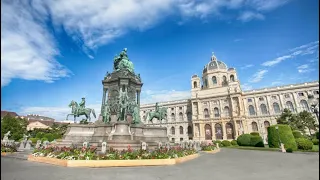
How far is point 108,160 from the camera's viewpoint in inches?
420

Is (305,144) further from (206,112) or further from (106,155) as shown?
(206,112)

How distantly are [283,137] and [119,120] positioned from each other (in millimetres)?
21523

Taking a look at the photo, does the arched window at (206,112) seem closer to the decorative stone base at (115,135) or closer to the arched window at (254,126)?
the arched window at (254,126)

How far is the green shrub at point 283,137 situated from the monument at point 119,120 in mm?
15642

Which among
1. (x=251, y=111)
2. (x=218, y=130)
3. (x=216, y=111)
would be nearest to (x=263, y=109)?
(x=251, y=111)

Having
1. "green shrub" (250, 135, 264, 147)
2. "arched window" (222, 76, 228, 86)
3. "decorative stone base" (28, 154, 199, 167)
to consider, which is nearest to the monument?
"decorative stone base" (28, 154, 199, 167)

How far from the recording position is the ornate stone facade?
6256 centimetres

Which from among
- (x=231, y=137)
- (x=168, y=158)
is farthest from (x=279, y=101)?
(x=168, y=158)

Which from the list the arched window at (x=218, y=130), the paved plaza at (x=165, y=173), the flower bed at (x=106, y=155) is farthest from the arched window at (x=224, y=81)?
the paved plaza at (x=165, y=173)

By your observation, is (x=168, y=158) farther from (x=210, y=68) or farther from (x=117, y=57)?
(x=210, y=68)

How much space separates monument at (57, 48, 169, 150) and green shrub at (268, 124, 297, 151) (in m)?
15.6

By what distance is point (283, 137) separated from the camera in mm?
24406

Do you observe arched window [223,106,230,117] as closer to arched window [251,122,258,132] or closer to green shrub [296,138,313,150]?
arched window [251,122,258,132]

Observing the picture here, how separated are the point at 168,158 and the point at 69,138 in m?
13.5
